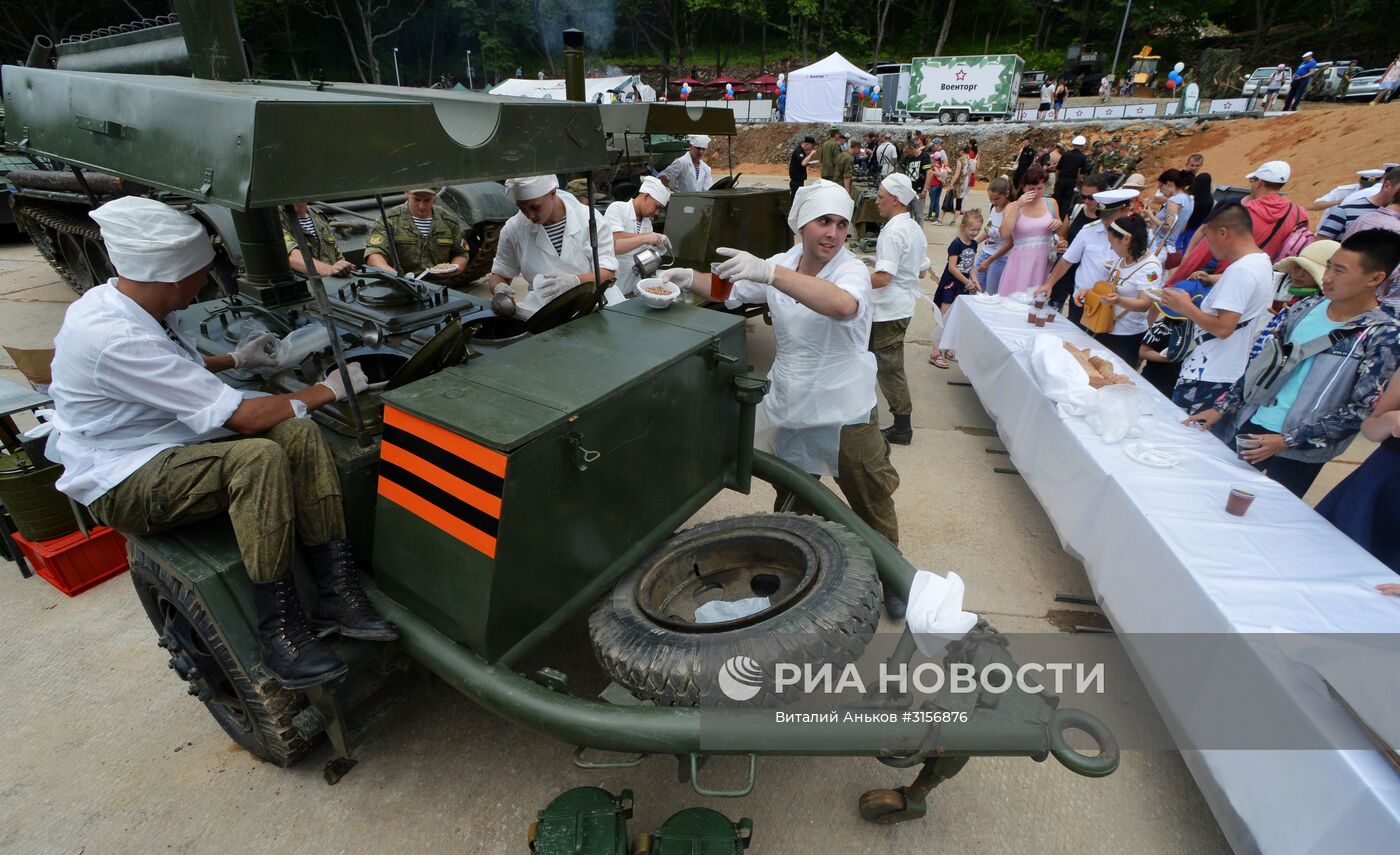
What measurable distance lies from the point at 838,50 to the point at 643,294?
155 ft

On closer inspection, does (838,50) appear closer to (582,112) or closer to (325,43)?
(325,43)

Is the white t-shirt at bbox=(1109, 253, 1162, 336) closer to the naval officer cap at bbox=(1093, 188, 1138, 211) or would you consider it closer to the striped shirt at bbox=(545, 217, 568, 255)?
the naval officer cap at bbox=(1093, 188, 1138, 211)

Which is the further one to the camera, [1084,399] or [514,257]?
[514,257]

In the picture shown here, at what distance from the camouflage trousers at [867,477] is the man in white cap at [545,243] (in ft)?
5.53

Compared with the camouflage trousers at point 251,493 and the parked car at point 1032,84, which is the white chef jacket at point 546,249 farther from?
the parked car at point 1032,84

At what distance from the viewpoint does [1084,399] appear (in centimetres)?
378

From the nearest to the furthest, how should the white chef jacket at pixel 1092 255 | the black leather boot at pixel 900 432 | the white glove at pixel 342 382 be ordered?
the white glove at pixel 342 382 → the black leather boot at pixel 900 432 → the white chef jacket at pixel 1092 255

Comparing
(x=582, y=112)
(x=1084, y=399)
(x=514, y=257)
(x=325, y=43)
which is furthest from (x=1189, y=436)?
(x=325, y=43)

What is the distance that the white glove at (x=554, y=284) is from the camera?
3.77 m

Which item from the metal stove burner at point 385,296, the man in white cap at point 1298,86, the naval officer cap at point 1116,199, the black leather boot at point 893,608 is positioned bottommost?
the black leather boot at point 893,608

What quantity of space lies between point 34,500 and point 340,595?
2493 mm

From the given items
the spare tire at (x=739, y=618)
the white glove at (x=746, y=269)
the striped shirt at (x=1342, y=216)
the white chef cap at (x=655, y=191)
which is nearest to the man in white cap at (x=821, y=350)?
the white glove at (x=746, y=269)

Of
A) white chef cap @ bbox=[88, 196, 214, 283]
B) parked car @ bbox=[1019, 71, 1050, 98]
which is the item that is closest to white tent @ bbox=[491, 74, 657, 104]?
parked car @ bbox=[1019, 71, 1050, 98]

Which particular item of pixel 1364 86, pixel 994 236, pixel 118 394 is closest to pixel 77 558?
pixel 118 394
